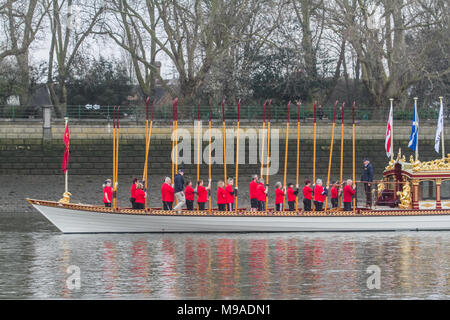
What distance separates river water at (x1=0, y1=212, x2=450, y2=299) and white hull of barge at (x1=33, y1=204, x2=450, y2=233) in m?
0.29

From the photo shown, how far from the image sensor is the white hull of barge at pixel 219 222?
31.9 metres

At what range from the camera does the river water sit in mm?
21672

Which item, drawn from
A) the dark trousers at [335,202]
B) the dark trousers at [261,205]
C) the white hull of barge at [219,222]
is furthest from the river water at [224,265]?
the dark trousers at [335,202]

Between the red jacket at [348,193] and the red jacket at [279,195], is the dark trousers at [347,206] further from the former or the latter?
the red jacket at [279,195]

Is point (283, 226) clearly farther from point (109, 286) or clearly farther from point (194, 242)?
point (109, 286)

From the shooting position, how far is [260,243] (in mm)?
30266

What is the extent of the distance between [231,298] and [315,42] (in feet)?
125

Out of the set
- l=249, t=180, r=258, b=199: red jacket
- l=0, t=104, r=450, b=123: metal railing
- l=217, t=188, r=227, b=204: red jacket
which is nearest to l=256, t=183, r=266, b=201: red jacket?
l=249, t=180, r=258, b=199: red jacket

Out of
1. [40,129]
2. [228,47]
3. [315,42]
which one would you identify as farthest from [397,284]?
[315,42]

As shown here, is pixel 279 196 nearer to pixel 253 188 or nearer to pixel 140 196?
pixel 253 188

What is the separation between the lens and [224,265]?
25.4m

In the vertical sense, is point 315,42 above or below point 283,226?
above

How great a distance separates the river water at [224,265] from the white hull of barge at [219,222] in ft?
0.94

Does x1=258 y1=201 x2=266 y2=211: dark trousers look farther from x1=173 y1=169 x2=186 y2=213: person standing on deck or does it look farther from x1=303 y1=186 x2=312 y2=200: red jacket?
x1=173 y1=169 x2=186 y2=213: person standing on deck
